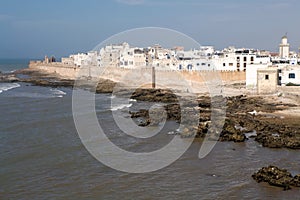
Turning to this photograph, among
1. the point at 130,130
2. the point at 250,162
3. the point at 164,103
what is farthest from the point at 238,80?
the point at 250,162

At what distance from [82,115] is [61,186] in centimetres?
1477

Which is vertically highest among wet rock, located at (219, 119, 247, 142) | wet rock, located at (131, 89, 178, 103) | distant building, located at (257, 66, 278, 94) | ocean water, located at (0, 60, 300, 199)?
distant building, located at (257, 66, 278, 94)

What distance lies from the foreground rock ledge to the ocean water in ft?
0.76

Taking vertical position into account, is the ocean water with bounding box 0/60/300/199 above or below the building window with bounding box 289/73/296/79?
below

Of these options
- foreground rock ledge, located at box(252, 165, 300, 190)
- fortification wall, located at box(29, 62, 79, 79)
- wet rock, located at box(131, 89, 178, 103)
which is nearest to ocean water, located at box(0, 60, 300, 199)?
foreground rock ledge, located at box(252, 165, 300, 190)

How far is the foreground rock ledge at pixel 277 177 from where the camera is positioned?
12.3 m

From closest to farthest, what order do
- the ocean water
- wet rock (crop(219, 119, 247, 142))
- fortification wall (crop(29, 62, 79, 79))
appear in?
the ocean water < wet rock (crop(219, 119, 247, 142)) < fortification wall (crop(29, 62, 79, 79))

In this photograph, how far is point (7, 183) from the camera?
1306cm

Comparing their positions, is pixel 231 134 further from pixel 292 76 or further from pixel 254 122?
pixel 292 76

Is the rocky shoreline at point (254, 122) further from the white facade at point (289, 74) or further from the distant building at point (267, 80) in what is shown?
the white facade at point (289, 74)

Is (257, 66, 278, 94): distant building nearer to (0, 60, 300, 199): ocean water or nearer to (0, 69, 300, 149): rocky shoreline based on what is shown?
(0, 69, 300, 149): rocky shoreline

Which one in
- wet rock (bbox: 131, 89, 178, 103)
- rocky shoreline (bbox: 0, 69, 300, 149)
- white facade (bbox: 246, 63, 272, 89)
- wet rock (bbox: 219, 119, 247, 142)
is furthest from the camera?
white facade (bbox: 246, 63, 272, 89)

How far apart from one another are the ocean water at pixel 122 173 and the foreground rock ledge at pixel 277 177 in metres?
0.23

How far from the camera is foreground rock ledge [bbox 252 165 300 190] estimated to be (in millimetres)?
12344
